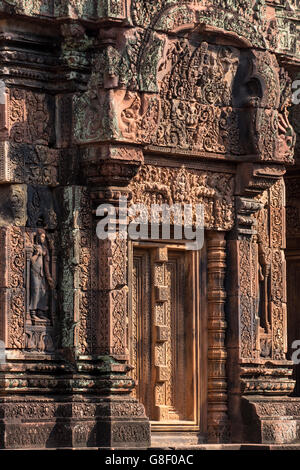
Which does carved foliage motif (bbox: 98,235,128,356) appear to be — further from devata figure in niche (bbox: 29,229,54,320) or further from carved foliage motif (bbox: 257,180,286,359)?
carved foliage motif (bbox: 257,180,286,359)

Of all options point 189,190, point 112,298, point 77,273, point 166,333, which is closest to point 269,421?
point 166,333

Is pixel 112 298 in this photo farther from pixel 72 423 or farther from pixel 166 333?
pixel 72 423

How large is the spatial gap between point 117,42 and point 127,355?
3130mm

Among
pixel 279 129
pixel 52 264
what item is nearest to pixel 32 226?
pixel 52 264

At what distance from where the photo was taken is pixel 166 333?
20672mm

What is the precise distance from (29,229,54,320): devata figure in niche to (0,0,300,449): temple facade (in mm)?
14

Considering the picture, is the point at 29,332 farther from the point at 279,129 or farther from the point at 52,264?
the point at 279,129

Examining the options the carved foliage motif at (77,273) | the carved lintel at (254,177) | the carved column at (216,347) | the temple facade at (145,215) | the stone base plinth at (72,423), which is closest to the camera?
the stone base plinth at (72,423)

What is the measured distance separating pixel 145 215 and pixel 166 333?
4.21 feet

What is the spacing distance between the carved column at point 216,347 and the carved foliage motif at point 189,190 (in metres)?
0.25

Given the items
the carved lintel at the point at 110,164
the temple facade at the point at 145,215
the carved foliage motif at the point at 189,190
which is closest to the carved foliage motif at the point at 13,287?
the temple facade at the point at 145,215

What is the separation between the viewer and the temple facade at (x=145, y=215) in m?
19.4

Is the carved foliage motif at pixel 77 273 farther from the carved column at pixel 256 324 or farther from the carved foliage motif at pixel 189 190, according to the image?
the carved column at pixel 256 324

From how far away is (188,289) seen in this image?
21.1m
